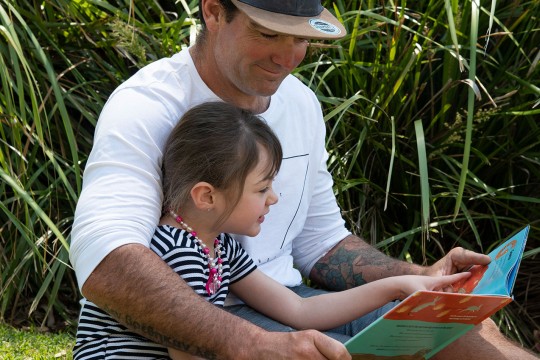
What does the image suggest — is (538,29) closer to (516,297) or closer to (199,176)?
(516,297)

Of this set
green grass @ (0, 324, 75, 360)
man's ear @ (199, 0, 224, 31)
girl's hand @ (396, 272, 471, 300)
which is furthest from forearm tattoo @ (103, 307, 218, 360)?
green grass @ (0, 324, 75, 360)

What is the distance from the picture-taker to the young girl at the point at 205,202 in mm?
2484

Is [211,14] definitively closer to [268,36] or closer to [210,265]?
[268,36]

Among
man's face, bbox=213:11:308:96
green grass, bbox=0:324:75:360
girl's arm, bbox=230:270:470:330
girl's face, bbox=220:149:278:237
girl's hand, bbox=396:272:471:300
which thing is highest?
man's face, bbox=213:11:308:96

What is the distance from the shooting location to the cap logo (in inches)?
111

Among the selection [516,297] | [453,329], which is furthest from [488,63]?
[453,329]

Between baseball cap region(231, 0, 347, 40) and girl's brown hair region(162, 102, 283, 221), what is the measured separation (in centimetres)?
28

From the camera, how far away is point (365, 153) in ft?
13.4

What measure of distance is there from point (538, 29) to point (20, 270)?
223 cm

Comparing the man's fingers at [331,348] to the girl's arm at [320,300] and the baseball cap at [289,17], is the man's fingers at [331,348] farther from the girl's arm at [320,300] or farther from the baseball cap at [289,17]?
the baseball cap at [289,17]

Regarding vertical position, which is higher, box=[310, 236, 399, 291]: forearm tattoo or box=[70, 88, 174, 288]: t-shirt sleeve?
box=[70, 88, 174, 288]: t-shirt sleeve

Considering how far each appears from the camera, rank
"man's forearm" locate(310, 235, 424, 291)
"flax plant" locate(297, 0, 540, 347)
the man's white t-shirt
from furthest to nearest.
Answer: "flax plant" locate(297, 0, 540, 347), "man's forearm" locate(310, 235, 424, 291), the man's white t-shirt

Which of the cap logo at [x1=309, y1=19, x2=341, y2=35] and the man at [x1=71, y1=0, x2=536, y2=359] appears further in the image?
the cap logo at [x1=309, y1=19, x2=341, y2=35]

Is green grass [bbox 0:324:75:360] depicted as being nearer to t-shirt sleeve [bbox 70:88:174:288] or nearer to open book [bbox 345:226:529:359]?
t-shirt sleeve [bbox 70:88:174:288]
